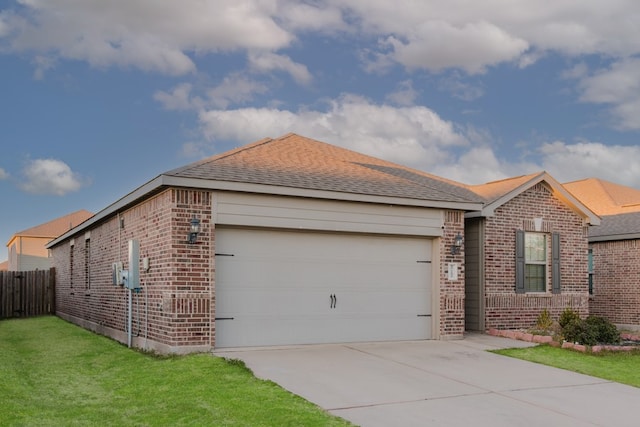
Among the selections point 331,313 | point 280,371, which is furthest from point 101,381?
point 331,313

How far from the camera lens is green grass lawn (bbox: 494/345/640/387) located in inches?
412

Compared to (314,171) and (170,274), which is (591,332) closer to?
(314,171)

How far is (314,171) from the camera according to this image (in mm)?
13289

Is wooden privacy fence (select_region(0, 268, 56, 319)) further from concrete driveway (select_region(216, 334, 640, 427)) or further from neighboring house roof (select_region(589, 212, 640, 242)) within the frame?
neighboring house roof (select_region(589, 212, 640, 242))

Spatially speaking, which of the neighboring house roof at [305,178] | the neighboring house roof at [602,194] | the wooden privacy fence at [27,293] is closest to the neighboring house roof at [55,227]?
the wooden privacy fence at [27,293]

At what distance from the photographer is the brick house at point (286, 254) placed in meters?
11.1

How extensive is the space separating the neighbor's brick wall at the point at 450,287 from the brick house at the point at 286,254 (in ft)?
0.08

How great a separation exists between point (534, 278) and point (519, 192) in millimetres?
2272

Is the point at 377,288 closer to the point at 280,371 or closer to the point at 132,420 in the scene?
the point at 280,371

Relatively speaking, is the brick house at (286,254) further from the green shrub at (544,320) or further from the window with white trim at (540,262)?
the green shrub at (544,320)

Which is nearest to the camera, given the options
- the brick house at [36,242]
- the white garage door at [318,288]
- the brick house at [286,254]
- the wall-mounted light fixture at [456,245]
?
the brick house at [286,254]

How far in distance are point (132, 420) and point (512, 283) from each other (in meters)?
11.2

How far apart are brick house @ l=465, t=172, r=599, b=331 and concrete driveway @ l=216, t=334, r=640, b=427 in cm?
372

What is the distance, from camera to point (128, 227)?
46.2 ft
